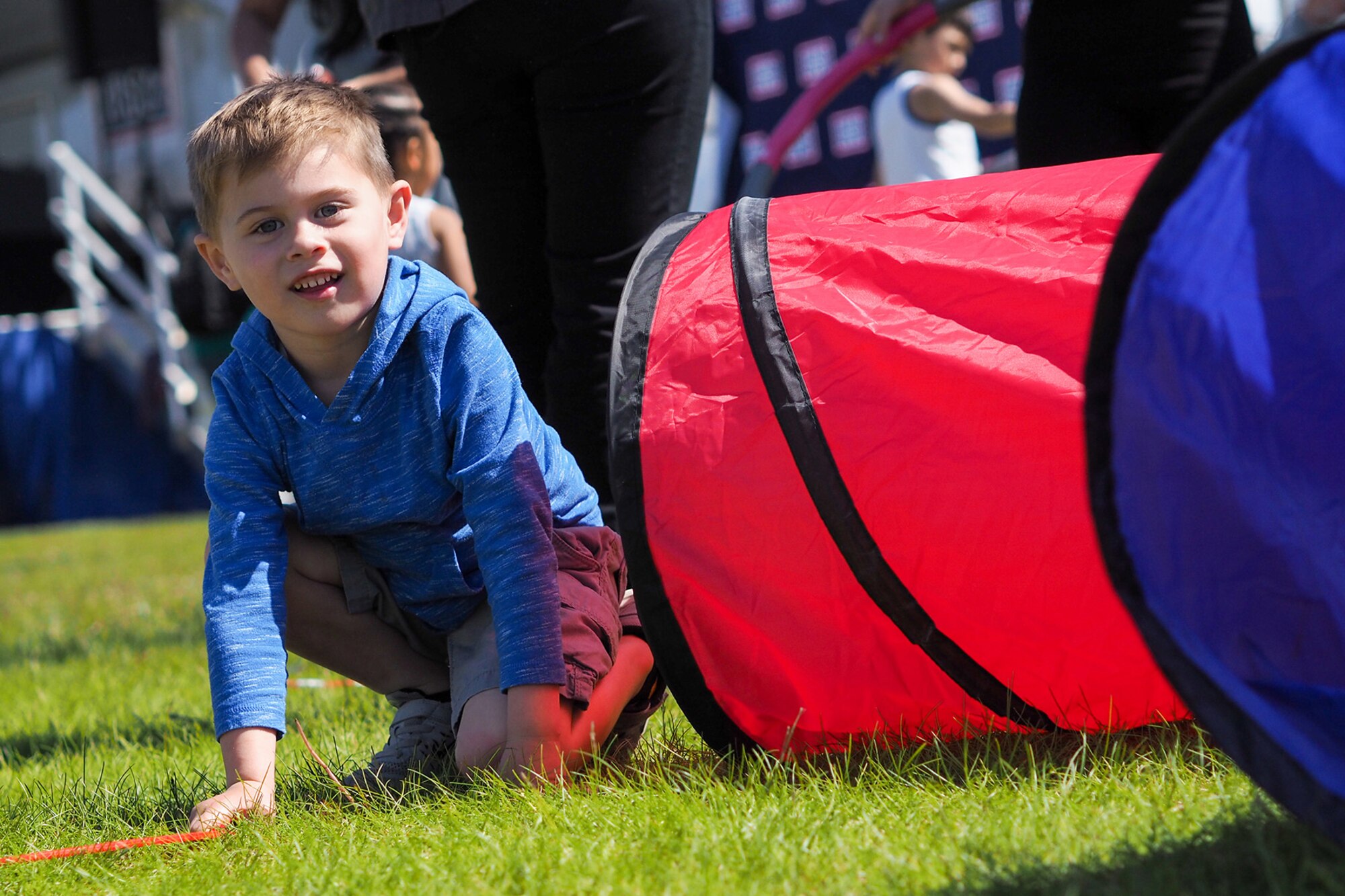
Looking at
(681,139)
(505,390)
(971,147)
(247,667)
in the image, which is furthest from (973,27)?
(247,667)

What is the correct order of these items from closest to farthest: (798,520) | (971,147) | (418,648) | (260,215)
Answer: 1. (798,520)
2. (260,215)
3. (418,648)
4. (971,147)

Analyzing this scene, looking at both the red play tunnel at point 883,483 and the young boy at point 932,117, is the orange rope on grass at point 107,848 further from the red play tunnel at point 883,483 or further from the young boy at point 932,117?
the young boy at point 932,117

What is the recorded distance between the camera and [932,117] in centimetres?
408

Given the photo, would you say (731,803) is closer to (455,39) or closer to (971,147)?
(455,39)

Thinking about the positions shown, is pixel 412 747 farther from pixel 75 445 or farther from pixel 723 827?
pixel 75 445

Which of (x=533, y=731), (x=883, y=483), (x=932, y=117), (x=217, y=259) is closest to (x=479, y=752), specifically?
(x=533, y=731)

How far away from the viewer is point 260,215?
65.0 inches

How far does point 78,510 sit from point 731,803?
9.39 m

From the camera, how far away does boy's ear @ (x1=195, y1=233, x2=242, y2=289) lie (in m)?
1.73

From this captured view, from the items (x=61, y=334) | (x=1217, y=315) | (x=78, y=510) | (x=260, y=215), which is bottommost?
(x=78, y=510)

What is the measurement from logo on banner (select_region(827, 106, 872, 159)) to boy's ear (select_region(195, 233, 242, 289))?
14.7 ft

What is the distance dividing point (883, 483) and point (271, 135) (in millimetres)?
854

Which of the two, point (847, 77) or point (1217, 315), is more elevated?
point (847, 77)

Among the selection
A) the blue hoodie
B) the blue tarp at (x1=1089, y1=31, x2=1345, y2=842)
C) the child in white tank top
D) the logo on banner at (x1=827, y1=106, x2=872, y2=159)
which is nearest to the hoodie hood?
the blue hoodie
